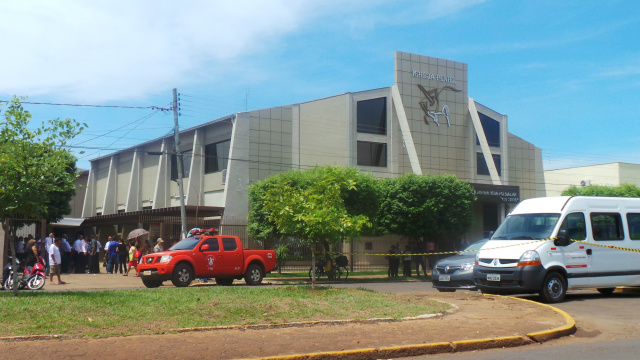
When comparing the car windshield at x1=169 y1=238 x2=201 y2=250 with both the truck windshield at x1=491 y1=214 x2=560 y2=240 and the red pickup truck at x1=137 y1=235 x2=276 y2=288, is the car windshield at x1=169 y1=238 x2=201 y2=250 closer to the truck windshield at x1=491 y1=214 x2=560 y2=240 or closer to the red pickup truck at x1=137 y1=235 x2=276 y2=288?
the red pickup truck at x1=137 y1=235 x2=276 y2=288

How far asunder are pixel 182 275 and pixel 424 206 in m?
15.6

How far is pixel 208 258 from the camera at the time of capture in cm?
2027

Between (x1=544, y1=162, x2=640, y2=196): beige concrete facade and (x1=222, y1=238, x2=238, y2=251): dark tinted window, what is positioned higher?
(x1=544, y1=162, x2=640, y2=196): beige concrete facade

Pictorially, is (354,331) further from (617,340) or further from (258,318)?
(617,340)

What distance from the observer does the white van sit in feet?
42.9

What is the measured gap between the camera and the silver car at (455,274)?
55.3 feet

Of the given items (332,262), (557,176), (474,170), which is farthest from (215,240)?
(557,176)

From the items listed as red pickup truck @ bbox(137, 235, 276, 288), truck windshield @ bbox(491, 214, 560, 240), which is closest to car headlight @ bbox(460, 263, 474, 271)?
truck windshield @ bbox(491, 214, 560, 240)

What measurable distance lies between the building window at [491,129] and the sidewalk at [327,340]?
3442 cm

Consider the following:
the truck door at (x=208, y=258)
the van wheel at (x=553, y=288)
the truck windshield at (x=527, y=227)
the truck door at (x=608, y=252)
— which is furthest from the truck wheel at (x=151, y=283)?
the truck door at (x=608, y=252)

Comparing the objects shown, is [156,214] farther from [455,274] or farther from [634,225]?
[634,225]

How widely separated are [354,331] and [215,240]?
1237 centimetres

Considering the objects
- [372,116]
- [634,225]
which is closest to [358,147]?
[372,116]

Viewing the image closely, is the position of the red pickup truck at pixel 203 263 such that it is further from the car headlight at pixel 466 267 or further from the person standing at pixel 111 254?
the person standing at pixel 111 254
